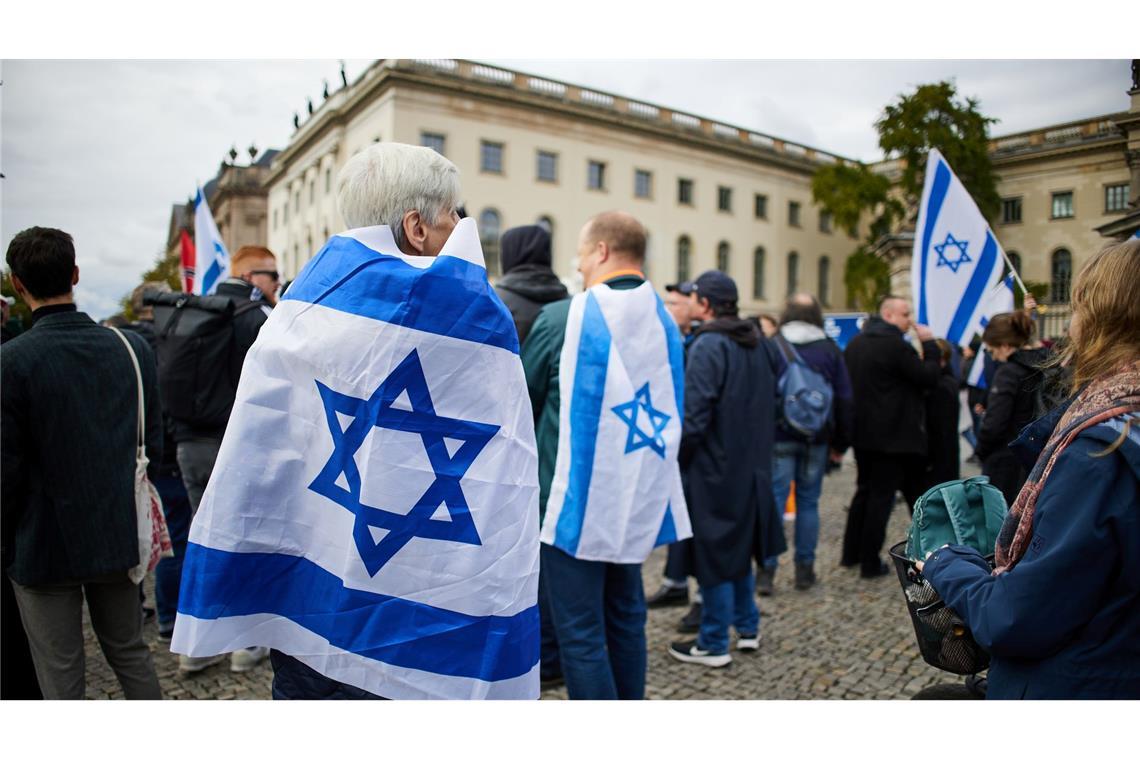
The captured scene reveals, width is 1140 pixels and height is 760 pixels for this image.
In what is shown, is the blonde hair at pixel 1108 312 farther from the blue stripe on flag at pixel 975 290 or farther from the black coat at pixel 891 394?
the black coat at pixel 891 394

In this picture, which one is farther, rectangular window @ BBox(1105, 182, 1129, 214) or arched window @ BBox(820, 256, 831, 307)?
arched window @ BBox(820, 256, 831, 307)

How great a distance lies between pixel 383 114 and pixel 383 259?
2844 centimetres

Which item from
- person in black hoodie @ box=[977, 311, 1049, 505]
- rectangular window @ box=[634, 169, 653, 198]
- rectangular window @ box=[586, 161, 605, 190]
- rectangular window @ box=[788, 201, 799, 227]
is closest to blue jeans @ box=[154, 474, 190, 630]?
person in black hoodie @ box=[977, 311, 1049, 505]

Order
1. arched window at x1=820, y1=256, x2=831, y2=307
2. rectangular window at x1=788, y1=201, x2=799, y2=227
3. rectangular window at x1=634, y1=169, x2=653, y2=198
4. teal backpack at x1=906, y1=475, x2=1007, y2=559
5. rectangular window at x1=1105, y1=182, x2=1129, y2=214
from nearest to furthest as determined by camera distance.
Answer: teal backpack at x1=906, y1=475, x2=1007, y2=559 < rectangular window at x1=1105, y1=182, x2=1129, y2=214 < rectangular window at x1=634, y1=169, x2=653, y2=198 < rectangular window at x1=788, y1=201, x2=799, y2=227 < arched window at x1=820, y1=256, x2=831, y2=307

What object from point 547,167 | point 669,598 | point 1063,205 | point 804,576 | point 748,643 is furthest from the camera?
point 547,167

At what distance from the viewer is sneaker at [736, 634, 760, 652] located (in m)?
4.46

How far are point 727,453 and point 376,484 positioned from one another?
283 cm

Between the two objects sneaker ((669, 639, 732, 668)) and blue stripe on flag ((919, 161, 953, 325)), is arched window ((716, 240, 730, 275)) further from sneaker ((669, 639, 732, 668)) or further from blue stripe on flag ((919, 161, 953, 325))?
sneaker ((669, 639, 732, 668))

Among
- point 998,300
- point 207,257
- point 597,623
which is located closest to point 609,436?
point 597,623

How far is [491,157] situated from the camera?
35.4 m

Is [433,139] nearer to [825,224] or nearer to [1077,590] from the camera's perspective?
[825,224]

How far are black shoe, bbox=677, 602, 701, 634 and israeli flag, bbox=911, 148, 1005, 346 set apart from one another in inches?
111

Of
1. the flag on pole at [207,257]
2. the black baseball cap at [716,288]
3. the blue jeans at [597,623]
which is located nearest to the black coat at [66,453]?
the blue jeans at [597,623]

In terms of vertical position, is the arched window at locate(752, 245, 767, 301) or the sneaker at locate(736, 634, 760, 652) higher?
the arched window at locate(752, 245, 767, 301)
